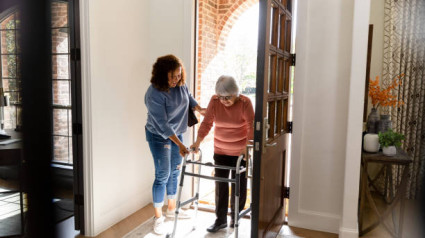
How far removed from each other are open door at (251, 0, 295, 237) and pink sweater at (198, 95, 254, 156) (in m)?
0.24

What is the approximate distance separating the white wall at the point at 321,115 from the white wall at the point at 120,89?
3.93 ft

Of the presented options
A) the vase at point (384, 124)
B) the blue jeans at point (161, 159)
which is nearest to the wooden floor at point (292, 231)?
the blue jeans at point (161, 159)

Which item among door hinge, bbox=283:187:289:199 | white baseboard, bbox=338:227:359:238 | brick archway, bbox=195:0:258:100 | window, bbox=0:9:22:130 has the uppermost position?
brick archway, bbox=195:0:258:100

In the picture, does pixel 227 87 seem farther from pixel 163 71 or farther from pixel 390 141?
pixel 390 141

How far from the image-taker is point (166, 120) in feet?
8.85

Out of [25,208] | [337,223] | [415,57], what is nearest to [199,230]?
[337,223]

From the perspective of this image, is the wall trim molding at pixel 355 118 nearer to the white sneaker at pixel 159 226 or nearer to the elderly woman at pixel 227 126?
the elderly woman at pixel 227 126

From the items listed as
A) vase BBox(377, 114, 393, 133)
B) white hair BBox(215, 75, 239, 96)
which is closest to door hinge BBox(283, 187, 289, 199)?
→ vase BBox(377, 114, 393, 133)

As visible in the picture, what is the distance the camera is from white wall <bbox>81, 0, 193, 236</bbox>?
109 inches

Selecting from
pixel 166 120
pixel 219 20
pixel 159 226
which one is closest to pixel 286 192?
pixel 159 226

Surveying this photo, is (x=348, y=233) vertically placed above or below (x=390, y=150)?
below

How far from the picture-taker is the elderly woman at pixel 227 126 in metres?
2.66

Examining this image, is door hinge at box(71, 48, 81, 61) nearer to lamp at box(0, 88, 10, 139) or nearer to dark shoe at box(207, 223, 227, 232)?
dark shoe at box(207, 223, 227, 232)

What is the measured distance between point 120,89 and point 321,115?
188 centimetres
